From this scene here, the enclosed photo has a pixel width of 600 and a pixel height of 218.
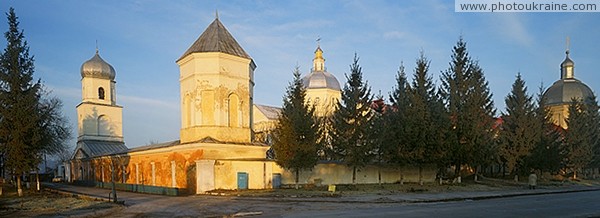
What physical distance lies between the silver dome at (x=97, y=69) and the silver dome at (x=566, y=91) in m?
61.8

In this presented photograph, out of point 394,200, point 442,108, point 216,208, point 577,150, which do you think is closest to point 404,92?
point 442,108

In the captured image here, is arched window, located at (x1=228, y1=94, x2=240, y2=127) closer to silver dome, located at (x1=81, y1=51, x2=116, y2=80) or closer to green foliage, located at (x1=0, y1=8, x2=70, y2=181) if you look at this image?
green foliage, located at (x1=0, y1=8, x2=70, y2=181)

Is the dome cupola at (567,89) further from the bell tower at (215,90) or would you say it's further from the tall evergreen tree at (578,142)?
the bell tower at (215,90)

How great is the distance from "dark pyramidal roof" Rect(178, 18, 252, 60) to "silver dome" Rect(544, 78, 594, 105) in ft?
179

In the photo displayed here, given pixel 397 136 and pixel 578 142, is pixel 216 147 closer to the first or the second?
pixel 397 136

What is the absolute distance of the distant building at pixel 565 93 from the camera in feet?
209

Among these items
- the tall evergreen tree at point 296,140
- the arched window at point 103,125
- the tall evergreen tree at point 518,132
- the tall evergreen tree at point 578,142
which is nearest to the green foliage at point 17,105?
Answer: the tall evergreen tree at point 296,140

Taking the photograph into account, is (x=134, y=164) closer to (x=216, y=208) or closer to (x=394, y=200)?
(x=216, y=208)

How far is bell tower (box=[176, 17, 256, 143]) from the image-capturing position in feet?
89.8

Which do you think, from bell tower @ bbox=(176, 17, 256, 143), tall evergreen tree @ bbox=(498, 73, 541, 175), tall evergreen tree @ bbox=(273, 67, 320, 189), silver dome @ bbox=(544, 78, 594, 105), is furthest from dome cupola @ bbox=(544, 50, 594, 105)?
bell tower @ bbox=(176, 17, 256, 143)

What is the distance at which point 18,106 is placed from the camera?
984 inches

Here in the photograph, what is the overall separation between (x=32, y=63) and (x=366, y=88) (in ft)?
72.1

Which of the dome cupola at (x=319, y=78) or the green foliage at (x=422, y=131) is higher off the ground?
the dome cupola at (x=319, y=78)

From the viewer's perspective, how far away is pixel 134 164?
33.2 metres
